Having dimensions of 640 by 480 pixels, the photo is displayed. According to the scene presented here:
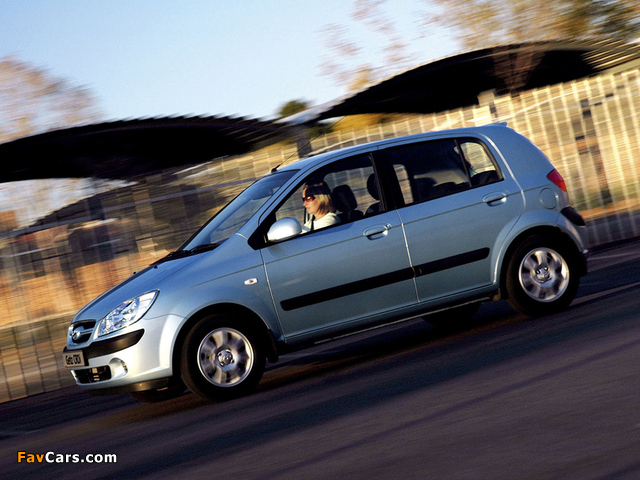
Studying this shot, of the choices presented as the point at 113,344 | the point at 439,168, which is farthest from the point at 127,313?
the point at 439,168

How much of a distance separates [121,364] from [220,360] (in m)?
0.75

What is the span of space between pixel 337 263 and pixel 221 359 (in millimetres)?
1233

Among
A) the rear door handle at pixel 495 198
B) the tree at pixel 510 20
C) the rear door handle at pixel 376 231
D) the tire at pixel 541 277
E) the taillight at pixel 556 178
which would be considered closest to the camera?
the rear door handle at pixel 376 231

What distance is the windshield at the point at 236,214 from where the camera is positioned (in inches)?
281

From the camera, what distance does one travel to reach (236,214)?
289 inches

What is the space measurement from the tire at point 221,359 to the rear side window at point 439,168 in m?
1.90

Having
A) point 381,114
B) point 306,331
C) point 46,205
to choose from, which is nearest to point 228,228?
point 306,331

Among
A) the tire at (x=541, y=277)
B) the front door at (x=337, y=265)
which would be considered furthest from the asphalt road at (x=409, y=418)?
the front door at (x=337, y=265)

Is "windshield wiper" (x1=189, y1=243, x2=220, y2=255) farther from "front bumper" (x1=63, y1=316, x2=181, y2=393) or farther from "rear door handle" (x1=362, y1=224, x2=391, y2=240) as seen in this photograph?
"rear door handle" (x1=362, y1=224, x2=391, y2=240)

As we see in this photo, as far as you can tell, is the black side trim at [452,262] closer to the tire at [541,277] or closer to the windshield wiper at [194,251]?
the tire at [541,277]

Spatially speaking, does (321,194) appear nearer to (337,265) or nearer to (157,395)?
(337,265)

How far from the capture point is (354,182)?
744cm

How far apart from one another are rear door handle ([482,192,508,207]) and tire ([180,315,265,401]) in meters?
2.43

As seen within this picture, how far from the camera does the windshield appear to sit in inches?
281
